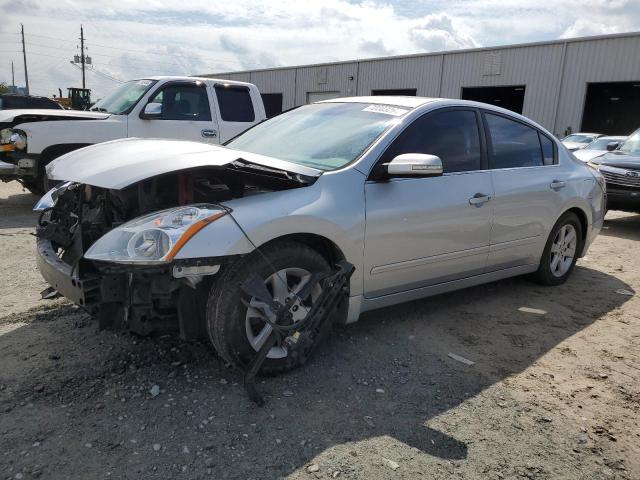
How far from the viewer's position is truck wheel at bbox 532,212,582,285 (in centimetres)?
496

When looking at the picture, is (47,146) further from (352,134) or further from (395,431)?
(395,431)

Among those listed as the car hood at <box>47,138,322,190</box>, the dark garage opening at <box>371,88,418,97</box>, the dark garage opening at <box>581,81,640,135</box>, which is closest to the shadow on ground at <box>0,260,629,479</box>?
the car hood at <box>47,138,322,190</box>

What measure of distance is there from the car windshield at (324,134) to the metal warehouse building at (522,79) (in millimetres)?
20467

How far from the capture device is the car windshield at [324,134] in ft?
11.6

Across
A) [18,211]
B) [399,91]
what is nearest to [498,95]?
[399,91]

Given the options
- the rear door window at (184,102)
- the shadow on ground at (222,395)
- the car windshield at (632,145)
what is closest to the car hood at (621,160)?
the car windshield at (632,145)

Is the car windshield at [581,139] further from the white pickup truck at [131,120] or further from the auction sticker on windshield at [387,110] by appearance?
the auction sticker on windshield at [387,110]

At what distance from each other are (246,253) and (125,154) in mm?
1032

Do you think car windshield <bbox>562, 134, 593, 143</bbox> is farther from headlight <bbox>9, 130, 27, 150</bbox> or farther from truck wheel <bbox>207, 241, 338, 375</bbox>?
truck wheel <bbox>207, 241, 338, 375</bbox>

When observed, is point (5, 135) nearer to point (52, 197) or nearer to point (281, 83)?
point (52, 197)

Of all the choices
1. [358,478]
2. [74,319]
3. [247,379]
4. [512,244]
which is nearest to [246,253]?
[247,379]

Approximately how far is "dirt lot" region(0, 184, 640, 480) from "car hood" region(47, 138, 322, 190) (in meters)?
1.09

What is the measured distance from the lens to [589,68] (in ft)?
69.6

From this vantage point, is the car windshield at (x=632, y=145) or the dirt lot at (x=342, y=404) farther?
the car windshield at (x=632, y=145)
